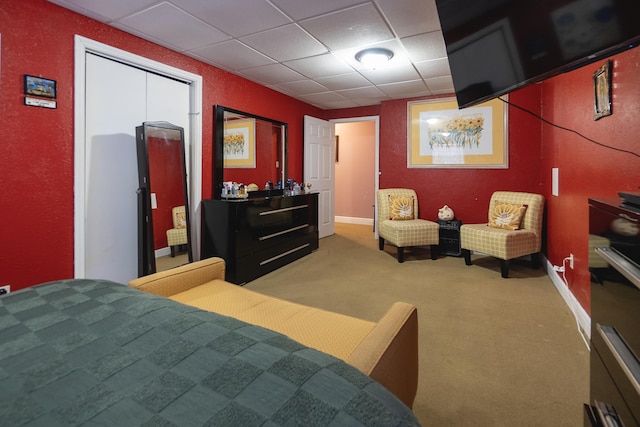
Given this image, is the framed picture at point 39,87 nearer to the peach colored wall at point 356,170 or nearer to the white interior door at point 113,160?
the white interior door at point 113,160

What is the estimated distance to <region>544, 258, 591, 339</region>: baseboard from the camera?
2211 millimetres

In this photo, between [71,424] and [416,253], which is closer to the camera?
[71,424]

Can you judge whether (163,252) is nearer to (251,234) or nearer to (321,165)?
(251,234)

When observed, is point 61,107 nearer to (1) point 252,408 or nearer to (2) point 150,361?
(2) point 150,361

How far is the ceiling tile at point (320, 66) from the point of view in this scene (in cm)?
350

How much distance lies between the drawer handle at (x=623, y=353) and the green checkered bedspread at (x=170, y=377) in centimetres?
58

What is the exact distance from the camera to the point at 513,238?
11.5ft

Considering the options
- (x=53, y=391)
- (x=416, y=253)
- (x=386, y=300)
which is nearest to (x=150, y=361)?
(x=53, y=391)

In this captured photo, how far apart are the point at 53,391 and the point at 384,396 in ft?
2.19

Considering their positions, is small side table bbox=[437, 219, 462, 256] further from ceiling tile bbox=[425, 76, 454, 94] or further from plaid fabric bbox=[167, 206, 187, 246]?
plaid fabric bbox=[167, 206, 187, 246]

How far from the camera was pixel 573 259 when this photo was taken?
2660 millimetres

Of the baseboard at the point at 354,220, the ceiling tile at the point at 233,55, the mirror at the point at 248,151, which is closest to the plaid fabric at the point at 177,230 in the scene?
the mirror at the point at 248,151

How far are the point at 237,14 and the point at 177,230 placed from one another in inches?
81.9

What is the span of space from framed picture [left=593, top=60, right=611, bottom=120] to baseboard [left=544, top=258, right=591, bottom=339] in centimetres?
137
